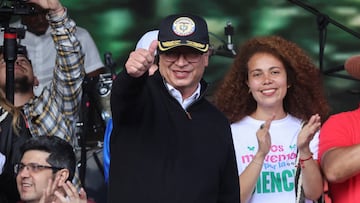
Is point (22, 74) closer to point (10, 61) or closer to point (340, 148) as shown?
point (10, 61)

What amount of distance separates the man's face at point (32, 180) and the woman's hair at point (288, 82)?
37.5 inches

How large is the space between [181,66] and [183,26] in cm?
17

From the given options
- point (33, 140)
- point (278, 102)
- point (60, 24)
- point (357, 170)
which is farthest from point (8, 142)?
point (357, 170)

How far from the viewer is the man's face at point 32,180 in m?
4.63

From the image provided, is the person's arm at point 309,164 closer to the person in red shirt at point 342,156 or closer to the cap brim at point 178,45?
the person in red shirt at point 342,156

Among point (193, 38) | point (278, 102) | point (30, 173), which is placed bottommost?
point (30, 173)

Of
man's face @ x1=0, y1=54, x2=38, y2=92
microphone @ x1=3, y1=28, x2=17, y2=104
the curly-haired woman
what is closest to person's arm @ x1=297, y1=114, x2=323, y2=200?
the curly-haired woman

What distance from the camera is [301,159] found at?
164 inches

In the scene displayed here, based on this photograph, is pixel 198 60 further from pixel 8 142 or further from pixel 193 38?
pixel 8 142

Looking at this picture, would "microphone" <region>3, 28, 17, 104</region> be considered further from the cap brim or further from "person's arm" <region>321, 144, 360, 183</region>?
"person's arm" <region>321, 144, 360, 183</region>

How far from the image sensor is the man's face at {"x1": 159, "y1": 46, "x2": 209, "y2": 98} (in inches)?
142

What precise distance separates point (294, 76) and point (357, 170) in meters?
0.77

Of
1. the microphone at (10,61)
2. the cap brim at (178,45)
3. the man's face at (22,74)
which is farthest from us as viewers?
the man's face at (22,74)

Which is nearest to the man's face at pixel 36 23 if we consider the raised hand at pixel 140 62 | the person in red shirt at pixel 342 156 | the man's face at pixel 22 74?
the man's face at pixel 22 74
